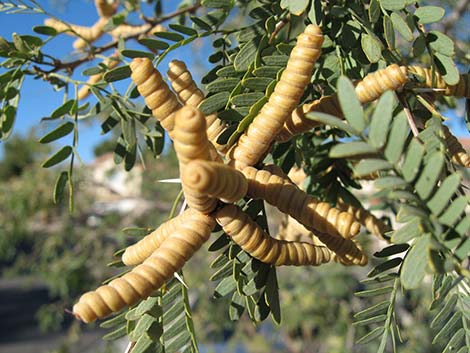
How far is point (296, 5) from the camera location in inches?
23.3

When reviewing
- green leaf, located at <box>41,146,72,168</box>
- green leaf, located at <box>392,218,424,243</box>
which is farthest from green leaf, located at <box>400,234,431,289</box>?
green leaf, located at <box>41,146,72,168</box>

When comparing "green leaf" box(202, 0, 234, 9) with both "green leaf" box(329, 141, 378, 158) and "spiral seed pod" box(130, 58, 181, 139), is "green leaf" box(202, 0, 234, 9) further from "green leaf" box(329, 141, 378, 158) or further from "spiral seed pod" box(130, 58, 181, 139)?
"green leaf" box(329, 141, 378, 158)

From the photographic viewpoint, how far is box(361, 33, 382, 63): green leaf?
0.60 metres

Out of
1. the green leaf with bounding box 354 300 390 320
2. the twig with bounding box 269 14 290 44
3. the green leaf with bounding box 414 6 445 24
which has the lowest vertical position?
the green leaf with bounding box 354 300 390 320

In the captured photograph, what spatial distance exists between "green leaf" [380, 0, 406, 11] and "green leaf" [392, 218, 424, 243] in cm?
30

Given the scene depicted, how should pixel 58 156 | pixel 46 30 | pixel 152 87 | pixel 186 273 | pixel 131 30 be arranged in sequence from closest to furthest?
1. pixel 152 87
2. pixel 58 156
3. pixel 46 30
4. pixel 131 30
5. pixel 186 273

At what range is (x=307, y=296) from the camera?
3.98m

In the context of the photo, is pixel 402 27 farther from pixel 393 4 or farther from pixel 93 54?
pixel 93 54

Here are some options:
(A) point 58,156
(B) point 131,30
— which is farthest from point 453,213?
(B) point 131,30

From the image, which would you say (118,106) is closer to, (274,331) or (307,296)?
(307,296)

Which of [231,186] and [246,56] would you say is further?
[246,56]

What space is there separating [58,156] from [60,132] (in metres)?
0.05

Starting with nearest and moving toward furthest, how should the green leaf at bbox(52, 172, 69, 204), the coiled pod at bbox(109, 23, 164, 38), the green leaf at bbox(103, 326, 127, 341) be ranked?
the green leaf at bbox(103, 326, 127, 341), the green leaf at bbox(52, 172, 69, 204), the coiled pod at bbox(109, 23, 164, 38)

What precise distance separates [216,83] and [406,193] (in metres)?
0.30
